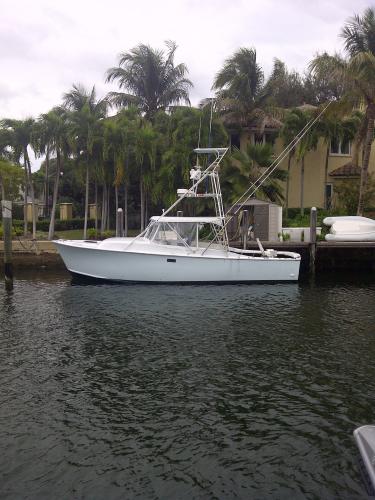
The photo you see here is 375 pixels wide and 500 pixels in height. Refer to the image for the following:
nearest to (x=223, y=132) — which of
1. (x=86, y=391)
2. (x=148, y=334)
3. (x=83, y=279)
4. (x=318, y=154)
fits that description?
(x=318, y=154)

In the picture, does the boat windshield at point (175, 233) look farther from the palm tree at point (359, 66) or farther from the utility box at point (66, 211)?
the utility box at point (66, 211)

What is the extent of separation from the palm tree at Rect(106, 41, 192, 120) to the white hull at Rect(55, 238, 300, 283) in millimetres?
19426

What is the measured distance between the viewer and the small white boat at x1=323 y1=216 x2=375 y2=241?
85.8 ft

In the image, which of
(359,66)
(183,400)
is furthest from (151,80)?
(183,400)

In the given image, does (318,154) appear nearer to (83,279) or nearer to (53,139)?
(53,139)

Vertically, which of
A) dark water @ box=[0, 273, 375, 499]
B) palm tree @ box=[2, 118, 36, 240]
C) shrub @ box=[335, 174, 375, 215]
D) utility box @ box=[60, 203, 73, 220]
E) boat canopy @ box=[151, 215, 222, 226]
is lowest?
dark water @ box=[0, 273, 375, 499]

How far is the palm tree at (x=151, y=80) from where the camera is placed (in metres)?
38.7

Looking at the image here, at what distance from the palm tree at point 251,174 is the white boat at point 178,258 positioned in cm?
882

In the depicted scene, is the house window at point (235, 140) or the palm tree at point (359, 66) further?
the house window at point (235, 140)

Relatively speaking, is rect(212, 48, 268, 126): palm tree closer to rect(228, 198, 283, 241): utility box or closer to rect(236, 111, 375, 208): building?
rect(236, 111, 375, 208): building

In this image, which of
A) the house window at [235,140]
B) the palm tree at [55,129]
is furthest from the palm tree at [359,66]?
the palm tree at [55,129]

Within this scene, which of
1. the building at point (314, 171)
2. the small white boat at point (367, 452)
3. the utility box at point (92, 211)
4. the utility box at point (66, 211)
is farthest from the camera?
the utility box at point (92, 211)

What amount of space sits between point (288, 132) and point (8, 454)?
28792mm

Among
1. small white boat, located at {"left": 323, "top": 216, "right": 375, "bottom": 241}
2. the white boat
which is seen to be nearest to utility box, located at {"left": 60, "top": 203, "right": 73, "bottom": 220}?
the white boat
